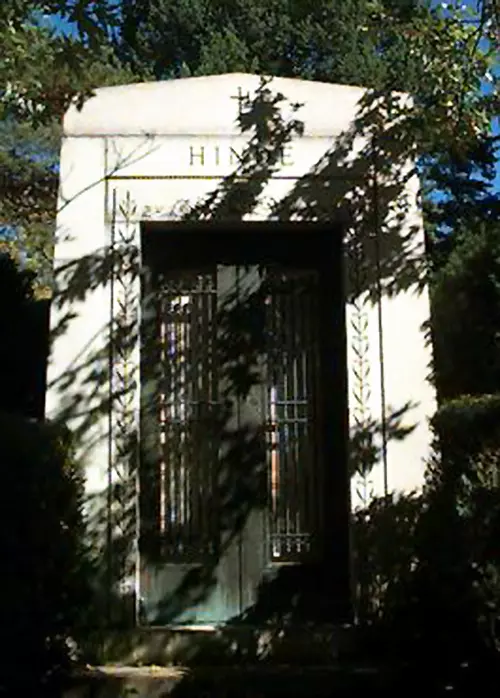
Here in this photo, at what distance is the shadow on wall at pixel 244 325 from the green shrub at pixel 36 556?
491 mm

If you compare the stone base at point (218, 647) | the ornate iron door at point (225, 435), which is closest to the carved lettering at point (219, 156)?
the ornate iron door at point (225, 435)

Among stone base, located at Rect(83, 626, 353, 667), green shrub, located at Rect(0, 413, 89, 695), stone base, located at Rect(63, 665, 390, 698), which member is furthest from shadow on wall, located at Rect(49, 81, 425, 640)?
stone base, located at Rect(63, 665, 390, 698)

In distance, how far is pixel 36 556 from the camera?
Answer: 5.57 meters

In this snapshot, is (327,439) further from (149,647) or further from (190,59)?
(190,59)

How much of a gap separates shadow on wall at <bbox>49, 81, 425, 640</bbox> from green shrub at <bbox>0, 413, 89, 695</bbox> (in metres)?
0.49

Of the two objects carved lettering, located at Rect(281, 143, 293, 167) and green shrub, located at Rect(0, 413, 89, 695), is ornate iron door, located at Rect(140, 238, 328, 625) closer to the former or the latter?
carved lettering, located at Rect(281, 143, 293, 167)

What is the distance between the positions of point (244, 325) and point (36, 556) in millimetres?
2400

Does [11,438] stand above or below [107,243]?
below

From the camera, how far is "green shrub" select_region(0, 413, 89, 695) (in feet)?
17.2

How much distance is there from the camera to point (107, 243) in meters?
7.16

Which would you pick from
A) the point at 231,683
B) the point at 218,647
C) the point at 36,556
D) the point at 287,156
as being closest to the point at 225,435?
the point at 218,647

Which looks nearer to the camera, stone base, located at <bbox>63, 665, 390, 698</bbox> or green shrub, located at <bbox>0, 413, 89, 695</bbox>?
green shrub, located at <bbox>0, 413, 89, 695</bbox>

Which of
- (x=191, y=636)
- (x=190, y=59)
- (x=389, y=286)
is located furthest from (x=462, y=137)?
(x=190, y=59)

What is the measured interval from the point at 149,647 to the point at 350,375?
2.21 meters
